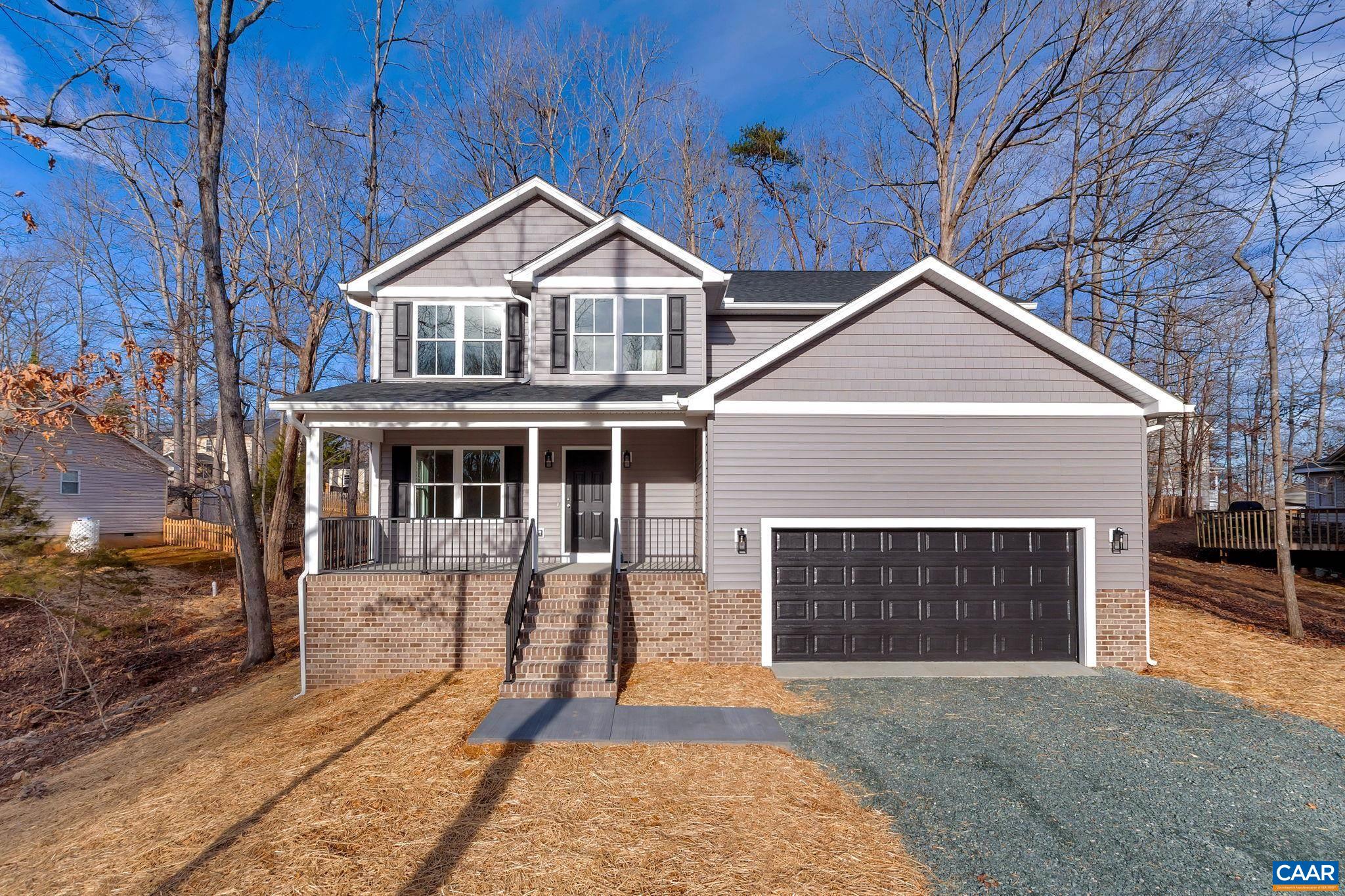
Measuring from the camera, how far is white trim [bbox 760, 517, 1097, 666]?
806 cm

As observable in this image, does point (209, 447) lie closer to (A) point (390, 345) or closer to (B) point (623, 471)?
(A) point (390, 345)

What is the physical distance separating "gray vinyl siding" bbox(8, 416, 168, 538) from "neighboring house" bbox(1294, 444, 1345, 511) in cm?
3723

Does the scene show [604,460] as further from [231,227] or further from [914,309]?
[231,227]

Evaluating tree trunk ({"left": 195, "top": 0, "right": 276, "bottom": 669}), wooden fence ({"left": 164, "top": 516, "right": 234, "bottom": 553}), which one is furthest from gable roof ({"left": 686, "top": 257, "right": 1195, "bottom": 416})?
wooden fence ({"left": 164, "top": 516, "right": 234, "bottom": 553})

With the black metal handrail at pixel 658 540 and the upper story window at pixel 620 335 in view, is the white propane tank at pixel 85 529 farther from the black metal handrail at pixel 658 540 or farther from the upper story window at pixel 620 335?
the black metal handrail at pixel 658 540

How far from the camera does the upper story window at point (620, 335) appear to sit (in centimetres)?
1020

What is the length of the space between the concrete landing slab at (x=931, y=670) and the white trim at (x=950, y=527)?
0.33 metres

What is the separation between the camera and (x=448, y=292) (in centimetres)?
1073

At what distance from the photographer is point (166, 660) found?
10734 mm

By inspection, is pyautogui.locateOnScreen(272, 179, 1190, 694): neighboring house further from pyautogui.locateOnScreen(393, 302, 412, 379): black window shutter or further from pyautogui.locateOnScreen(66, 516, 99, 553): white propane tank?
pyautogui.locateOnScreen(66, 516, 99, 553): white propane tank

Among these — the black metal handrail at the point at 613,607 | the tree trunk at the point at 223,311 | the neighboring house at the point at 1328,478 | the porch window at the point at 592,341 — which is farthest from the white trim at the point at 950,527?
the neighboring house at the point at 1328,478

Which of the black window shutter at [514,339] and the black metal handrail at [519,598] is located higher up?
the black window shutter at [514,339]

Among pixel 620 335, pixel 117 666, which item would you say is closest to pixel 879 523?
pixel 620 335

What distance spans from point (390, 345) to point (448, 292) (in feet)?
4.54
